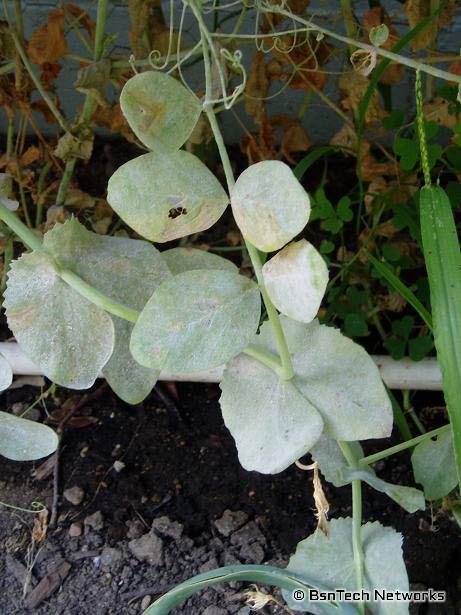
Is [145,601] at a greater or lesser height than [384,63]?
lesser

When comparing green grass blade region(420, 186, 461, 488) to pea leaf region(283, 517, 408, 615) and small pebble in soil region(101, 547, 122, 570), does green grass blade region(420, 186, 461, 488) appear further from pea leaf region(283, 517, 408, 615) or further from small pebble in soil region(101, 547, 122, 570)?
small pebble in soil region(101, 547, 122, 570)

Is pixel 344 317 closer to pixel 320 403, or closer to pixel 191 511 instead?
pixel 191 511

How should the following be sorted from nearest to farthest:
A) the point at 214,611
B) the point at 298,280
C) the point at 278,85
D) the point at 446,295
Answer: the point at 298,280 < the point at 446,295 < the point at 214,611 < the point at 278,85

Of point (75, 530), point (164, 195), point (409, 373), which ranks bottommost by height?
point (75, 530)

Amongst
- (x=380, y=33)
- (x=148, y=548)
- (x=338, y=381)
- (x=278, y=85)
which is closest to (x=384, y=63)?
(x=380, y=33)

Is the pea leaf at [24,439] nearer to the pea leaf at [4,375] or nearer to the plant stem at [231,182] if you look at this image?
the pea leaf at [4,375]

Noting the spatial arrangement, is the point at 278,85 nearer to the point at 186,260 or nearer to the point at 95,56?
the point at 95,56

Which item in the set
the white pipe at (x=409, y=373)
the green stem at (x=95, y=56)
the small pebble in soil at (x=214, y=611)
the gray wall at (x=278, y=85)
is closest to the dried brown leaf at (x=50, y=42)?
the green stem at (x=95, y=56)
